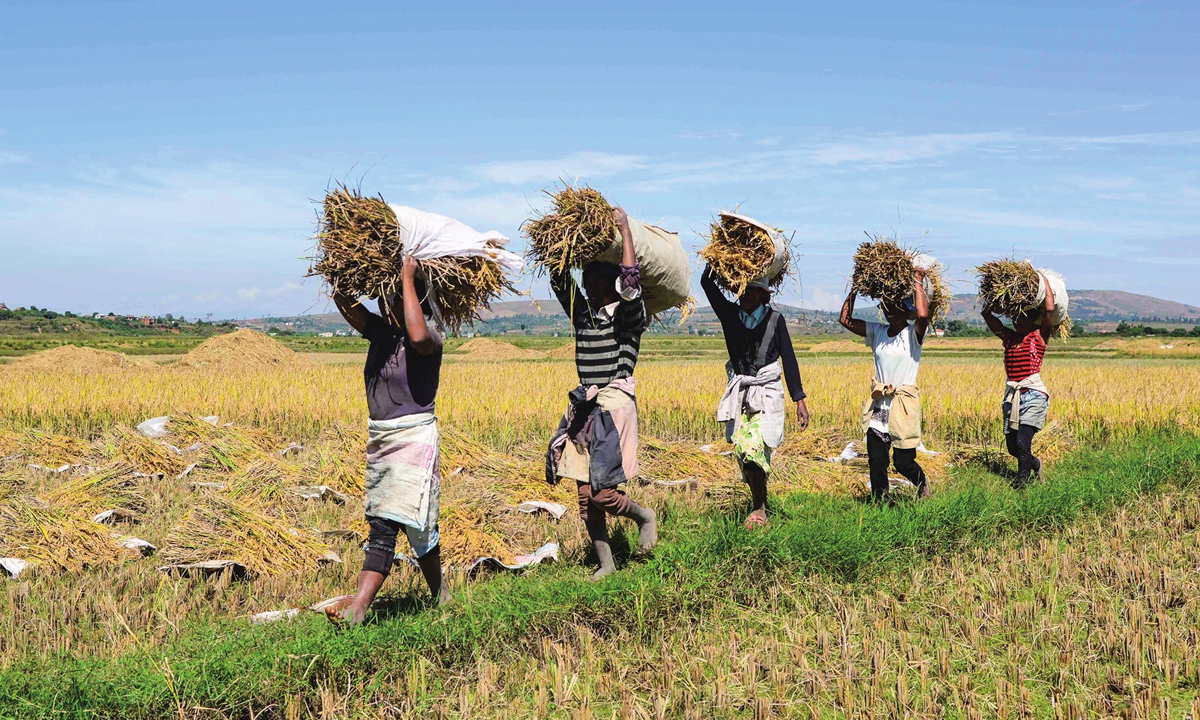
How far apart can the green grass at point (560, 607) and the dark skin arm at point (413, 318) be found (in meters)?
1.18

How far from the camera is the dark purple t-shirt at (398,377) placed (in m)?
3.88

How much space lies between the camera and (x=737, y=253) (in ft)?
17.4

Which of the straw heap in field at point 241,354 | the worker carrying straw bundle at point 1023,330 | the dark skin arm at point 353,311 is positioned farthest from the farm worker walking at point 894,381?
the straw heap in field at point 241,354

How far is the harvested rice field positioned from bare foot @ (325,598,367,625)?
7cm

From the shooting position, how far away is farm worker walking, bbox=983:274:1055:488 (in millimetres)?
7281

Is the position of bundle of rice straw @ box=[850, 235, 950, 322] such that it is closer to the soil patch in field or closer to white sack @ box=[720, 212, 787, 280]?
white sack @ box=[720, 212, 787, 280]

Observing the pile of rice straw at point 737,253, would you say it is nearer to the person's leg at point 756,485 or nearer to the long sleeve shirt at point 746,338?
the long sleeve shirt at point 746,338

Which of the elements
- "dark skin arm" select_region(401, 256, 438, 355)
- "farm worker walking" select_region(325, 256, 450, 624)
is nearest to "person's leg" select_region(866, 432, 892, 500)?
"farm worker walking" select_region(325, 256, 450, 624)

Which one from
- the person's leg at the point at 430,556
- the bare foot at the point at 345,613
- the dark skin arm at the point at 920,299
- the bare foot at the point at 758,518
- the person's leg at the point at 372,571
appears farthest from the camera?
the dark skin arm at the point at 920,299

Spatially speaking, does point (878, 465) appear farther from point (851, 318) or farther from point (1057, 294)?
point (1057, 294)

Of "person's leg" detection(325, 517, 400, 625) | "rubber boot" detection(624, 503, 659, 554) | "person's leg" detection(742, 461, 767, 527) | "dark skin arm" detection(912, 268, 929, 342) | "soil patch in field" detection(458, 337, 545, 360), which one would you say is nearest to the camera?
"person's leg" detection(325, 517, 400, 625)

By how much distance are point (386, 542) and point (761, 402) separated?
263 cm

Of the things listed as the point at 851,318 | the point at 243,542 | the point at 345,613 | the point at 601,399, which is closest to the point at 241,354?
the point at 243,542

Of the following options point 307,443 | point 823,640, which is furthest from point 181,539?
point 307,443
